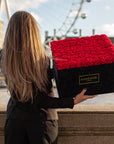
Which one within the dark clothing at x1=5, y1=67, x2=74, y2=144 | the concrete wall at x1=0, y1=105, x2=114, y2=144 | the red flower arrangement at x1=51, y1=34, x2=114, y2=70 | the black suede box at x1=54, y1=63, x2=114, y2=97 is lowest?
the concrete wall at x1=0, y1=105, x2=114, y2=144

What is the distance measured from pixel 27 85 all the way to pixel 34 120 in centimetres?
30

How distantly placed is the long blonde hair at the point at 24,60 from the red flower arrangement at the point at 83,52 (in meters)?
0.17

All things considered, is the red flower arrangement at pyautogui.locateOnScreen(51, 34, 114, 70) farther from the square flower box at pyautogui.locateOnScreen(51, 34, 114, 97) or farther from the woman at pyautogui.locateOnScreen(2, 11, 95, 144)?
the woman at pyautogui.locateOnScreen(2, 11, 95, 144)

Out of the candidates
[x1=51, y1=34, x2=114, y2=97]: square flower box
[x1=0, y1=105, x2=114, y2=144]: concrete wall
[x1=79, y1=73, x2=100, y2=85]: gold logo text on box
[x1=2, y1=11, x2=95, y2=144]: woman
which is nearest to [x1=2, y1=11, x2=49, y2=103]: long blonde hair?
[x1=2, y1=11, x2=95, y2=144]: woman

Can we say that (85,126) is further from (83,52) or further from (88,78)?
(83,52)

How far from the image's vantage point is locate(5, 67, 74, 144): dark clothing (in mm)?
1648

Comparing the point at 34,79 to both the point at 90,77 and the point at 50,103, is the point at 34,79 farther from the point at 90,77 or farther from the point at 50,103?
the point at 90,77

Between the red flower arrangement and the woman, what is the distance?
15cm

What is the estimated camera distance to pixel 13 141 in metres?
1.69

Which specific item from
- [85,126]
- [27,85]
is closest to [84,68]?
[27,85]

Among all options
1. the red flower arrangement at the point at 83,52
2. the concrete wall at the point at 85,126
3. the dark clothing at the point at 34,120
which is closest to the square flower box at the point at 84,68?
the red flower arrangement at the point at 83,52

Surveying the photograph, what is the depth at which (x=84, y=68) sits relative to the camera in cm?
169

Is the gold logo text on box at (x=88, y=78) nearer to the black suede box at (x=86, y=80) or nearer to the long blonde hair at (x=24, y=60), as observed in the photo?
the black suede box at (x=86, y=80)

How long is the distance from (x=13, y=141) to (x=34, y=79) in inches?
22.5
